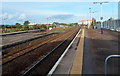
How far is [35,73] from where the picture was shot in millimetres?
7320

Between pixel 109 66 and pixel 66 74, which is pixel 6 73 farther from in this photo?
pixel 109 66

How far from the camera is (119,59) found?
8.27 meters

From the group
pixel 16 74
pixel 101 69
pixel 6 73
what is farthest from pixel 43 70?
pixel 101 69

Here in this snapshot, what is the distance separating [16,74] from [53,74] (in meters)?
1.98

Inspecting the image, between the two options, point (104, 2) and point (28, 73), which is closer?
point (28, 73)

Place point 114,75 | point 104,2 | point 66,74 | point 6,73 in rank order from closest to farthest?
1. point 114,75
2. point 66,74
3. point 6,73
4. point 104,2

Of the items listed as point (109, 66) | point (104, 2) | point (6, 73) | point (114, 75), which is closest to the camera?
point (114, 75)

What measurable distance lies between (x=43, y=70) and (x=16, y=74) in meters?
1.27

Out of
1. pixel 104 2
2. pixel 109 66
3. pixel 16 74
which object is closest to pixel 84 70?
pixel 109 66

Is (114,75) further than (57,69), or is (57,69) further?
(57,69)

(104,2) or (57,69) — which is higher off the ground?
(104,2)

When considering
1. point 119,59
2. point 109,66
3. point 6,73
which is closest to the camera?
point 109,66

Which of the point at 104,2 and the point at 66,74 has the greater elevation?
the point at 104,2

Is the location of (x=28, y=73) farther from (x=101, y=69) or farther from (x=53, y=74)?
(x=101, y=69)
